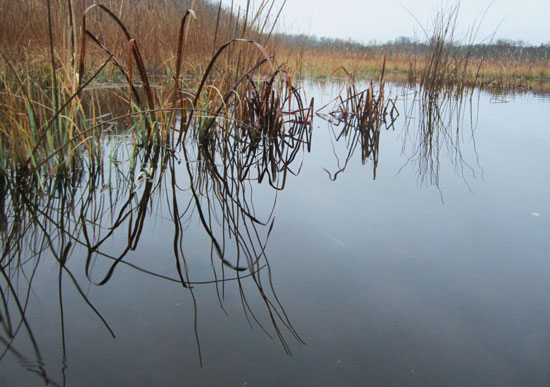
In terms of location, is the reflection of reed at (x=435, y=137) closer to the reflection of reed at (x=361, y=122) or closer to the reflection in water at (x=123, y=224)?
the reflection of reed at (x=361, y=122)

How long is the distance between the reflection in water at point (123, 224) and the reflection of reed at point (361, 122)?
1.66ft

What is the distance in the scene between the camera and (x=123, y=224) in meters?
0.96

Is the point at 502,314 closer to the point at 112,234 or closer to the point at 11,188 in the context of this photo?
the point at 112,234

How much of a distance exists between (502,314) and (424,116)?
8.82 feet

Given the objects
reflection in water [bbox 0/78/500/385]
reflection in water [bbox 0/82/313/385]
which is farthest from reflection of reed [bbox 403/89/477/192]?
reflection in water [bbox 0/82/313/385]

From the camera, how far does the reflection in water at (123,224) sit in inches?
25.3

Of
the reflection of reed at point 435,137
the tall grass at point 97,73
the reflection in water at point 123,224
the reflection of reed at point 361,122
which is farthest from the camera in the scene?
the reflection of reed at point 361,122

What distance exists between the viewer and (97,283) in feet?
2.31

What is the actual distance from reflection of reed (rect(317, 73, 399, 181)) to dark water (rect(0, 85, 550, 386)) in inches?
22.5

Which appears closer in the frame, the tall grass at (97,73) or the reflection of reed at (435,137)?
the tall grass at (97,73)

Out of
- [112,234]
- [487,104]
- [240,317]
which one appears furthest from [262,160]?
[487,104]

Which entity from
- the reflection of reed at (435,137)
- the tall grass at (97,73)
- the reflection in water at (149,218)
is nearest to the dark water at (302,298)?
the reflection in water at (149,218)

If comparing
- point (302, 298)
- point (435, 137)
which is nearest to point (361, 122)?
point (435, 137)

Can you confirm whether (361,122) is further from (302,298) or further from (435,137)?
(302,298)
